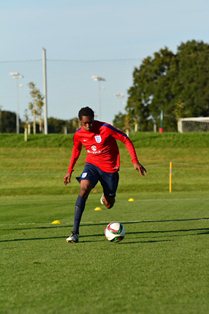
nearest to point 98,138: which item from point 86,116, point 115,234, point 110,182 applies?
point 86,116

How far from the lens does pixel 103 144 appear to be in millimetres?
10836

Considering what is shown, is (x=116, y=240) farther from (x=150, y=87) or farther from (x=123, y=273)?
(x=150, y=87)

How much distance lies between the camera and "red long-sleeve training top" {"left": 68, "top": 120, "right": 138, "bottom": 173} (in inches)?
424

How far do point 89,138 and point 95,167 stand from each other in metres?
0.47

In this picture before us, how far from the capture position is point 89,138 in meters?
10.8

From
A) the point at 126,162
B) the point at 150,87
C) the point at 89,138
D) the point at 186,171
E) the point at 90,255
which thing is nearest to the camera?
the point at 90,255

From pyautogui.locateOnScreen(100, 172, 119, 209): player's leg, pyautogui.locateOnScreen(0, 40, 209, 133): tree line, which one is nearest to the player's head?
pyautogui.locateOnScreen(100, 172, 119, 209): player's leg

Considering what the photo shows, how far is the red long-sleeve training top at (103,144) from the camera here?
35.3 feet

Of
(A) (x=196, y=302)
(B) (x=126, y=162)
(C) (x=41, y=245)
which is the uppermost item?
(A) (x=196, y=302)

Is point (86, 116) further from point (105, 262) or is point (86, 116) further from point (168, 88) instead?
point (168, 88)

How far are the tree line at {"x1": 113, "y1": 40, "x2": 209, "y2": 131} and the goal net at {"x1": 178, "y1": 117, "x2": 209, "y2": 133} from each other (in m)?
6.67

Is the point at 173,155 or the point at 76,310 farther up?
the point at 76,310

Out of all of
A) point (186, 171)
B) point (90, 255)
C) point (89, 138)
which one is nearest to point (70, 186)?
point (186, 171)

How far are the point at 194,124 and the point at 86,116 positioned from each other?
62799 millimetres
